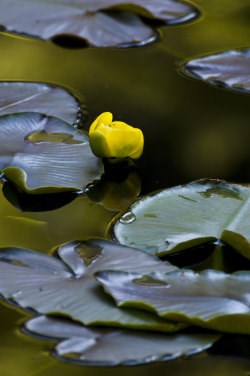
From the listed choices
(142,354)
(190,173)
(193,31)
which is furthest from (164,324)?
(193,31)

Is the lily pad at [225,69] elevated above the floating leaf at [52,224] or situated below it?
above

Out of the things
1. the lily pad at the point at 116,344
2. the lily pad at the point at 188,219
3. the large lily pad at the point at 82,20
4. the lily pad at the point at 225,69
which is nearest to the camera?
the lily pad at the point at 116,344

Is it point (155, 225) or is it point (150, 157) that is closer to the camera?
point (155, 225)

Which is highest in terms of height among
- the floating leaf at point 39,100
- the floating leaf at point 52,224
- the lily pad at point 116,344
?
the floating leaf at point 39,100

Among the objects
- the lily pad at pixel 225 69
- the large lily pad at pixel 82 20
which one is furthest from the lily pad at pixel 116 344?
the large lily pad at pixel 82 20

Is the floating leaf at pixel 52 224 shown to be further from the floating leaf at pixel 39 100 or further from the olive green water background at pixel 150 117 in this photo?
the floating leaf at pixel 39 100

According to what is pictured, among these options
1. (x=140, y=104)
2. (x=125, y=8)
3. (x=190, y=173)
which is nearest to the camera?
(x=190, y=173)

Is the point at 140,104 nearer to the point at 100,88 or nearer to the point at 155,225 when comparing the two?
the point at 100,88

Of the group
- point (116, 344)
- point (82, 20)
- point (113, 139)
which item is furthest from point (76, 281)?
point (82, 20)
